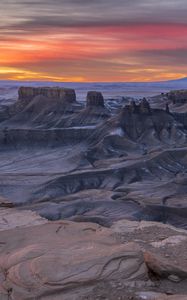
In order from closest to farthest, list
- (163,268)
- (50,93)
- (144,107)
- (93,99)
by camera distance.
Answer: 1. (163,268)
2. (144,107)
3. (93,99)
4. (50,93)

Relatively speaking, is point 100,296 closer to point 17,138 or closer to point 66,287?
point 66,287

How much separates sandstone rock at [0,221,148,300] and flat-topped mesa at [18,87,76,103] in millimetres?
90477

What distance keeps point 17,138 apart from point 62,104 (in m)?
18.6

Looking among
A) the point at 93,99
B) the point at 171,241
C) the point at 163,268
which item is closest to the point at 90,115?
the point at 93,99

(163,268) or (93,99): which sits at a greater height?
(163,268)

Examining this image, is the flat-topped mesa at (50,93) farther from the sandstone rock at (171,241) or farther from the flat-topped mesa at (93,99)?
the sandstone rock at (171,241)

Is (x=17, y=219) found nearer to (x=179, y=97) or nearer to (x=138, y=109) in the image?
(x=138, y=109)

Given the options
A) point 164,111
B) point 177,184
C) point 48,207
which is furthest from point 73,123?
point 48,207

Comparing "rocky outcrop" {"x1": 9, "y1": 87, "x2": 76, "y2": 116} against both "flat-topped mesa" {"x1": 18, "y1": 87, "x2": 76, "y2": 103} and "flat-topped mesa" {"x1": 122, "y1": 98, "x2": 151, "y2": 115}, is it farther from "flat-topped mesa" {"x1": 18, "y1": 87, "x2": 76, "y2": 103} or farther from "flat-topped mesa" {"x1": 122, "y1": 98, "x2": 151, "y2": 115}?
"flat-topped mesa" {"x1": 122, "y1": 98, "x2": 151, "y2": 115}

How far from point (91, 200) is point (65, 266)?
3728cm

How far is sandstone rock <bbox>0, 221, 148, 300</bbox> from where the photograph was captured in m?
14.7

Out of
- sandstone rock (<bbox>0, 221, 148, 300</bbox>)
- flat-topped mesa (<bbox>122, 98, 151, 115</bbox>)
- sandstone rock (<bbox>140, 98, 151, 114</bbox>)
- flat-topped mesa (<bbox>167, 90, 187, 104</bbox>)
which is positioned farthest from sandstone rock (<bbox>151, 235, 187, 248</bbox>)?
flat-topped mesa (<bbox>167, 90, 187, 104</bbox>)

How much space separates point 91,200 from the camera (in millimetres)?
52750

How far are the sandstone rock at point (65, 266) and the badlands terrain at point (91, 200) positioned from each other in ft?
0.09
